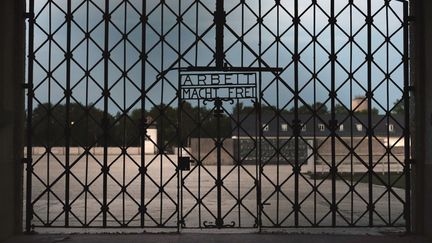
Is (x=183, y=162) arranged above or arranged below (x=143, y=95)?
below

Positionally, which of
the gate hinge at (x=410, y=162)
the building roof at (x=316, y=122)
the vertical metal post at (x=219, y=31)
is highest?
the vertical metal post at (x=219, y=31)

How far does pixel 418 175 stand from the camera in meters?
8.05

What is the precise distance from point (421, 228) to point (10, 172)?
5.92 meters

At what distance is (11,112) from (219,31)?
10.4ft

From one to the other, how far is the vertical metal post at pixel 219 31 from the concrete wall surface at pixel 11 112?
110 inches

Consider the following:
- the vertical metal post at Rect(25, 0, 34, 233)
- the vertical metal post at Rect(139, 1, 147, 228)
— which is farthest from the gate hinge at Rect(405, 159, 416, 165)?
the vertical metal post at Rect(25, 0, 34, 233)

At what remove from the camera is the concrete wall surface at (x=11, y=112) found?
7.49m

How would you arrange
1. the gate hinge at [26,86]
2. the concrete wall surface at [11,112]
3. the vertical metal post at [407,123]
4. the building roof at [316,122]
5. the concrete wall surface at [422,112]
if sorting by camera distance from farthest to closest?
the building roof at [316,122]
the vertical metal post at [407,123]
the gate hinge at [26,86]
the concrete wall surface at [422,112]
the concrete wall surface at [11,112]

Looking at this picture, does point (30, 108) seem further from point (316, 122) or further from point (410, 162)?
point (316, 122)

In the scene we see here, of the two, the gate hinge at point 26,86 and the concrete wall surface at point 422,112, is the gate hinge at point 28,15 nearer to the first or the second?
the gate hinge at point 26,86

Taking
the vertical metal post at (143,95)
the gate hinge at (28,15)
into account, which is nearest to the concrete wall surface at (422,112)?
the vertical metal post at (143,95)

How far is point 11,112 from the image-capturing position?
7754mm

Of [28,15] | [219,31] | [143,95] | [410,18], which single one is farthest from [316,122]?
[28,15]

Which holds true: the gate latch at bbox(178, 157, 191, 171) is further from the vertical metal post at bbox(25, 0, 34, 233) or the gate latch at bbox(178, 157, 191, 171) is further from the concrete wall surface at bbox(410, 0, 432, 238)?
the concrete wall surface at bbox(410, 0, 432, 238)
